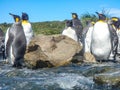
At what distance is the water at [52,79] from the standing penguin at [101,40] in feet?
7.00

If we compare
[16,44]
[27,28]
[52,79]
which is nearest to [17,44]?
[16,44]

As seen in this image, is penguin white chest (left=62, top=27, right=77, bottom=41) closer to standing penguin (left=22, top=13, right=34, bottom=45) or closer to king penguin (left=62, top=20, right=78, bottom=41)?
king penguin (left=62, top=20, right=78, bottom=41)

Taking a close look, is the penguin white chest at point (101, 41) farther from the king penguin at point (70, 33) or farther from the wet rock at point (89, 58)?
the king penguin at point (70, 33)

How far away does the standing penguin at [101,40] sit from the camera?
14.4 metres

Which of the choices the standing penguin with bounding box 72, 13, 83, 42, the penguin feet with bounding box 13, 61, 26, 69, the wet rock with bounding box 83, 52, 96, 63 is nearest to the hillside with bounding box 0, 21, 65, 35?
the standing penguin with bounding box 72, 13, 83, 42

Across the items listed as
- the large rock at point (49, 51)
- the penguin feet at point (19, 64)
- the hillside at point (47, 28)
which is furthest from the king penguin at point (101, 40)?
the hillside at point (47, 28)

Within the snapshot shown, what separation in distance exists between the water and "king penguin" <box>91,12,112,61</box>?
7.00 feet

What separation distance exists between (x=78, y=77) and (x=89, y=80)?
2.01 ft

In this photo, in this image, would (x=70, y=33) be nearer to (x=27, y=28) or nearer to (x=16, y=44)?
(x=27, y=28)

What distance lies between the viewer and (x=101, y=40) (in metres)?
14.4

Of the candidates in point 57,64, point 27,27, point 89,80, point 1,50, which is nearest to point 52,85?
point 89,80

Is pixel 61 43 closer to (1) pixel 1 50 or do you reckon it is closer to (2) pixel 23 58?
(2) pixel 23 58

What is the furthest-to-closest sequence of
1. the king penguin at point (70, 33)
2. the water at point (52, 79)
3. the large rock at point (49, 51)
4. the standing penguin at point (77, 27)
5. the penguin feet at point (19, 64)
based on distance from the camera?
the standing penguin at point (77, 27) < the king penguin at point (70, 33) < the penguin feet at point (19, 64) < the large rock at point (49, 51) < the water at point (52, 79)

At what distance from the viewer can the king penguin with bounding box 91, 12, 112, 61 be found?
14.4m
